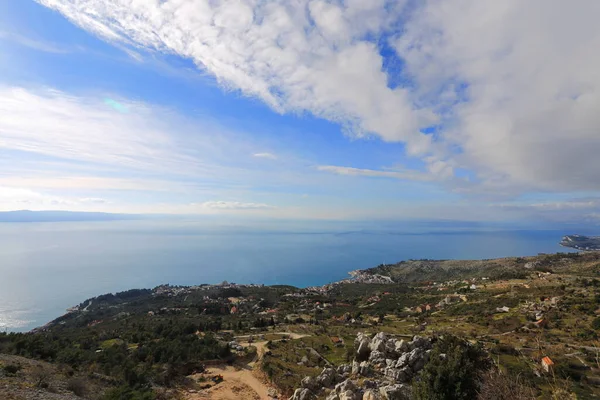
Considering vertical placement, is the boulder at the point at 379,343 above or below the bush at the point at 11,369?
below

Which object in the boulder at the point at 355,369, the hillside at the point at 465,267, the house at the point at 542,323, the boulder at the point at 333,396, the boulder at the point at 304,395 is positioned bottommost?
the hillside at the point at 465,267

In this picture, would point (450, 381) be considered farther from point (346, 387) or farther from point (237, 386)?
point (237, 386)

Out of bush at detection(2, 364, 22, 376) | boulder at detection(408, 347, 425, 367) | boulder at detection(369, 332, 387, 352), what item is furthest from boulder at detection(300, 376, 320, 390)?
bush at detection(2, 364, 22, 376)

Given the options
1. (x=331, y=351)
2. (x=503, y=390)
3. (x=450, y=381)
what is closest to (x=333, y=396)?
(x=450, y=381)

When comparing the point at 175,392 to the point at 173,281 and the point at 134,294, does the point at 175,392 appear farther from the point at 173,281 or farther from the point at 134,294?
the point at 173,281

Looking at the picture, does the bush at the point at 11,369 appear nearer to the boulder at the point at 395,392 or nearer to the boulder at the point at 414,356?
the boulder at the point at 395,392

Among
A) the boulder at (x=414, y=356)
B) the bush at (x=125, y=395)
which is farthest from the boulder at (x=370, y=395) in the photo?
the bush at (x=125, y=395)

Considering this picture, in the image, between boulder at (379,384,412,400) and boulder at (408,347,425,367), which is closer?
boulder at (379,384,412,400)

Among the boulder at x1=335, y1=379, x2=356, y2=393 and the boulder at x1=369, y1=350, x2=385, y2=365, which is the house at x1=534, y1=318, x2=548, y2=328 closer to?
the boulder at x1=369, y1=350, x2=385, y2=365

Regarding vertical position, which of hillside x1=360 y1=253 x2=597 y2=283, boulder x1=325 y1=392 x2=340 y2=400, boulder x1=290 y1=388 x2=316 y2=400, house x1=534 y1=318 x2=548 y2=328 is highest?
house x1=534 y1=318 x2=548 y2=328

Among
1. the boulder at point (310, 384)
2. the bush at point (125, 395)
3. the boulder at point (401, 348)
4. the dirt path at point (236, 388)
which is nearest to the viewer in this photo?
the bush at point (125, 395)

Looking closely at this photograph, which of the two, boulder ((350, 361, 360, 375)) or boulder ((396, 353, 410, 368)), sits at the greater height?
boulder ((396, 353, 410, 368))

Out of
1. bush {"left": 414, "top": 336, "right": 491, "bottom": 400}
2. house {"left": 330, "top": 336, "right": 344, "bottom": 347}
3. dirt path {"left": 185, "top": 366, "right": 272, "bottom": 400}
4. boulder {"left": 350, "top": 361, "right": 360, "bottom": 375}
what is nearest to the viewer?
bush {"left": 414, "top": 336, "right": 491, "bottom": 400}
